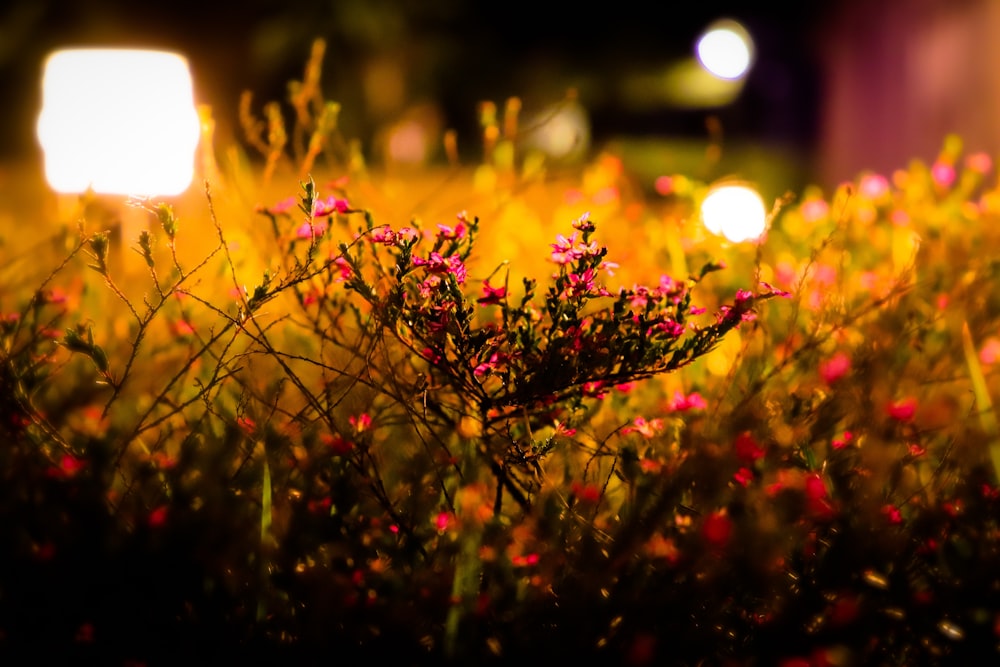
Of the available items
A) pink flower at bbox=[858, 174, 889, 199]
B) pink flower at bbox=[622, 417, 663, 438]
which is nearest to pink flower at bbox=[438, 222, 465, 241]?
pink flower at bbox=[622, 417, 663, 438]

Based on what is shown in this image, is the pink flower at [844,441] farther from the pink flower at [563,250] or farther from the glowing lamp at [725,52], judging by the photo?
the glowing lamp at [725,52]

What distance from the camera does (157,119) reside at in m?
4.09

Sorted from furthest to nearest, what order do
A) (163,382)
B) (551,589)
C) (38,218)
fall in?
(38,218) < (163,382) < (551,589)

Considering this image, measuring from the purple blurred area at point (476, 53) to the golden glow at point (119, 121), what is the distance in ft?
21.0

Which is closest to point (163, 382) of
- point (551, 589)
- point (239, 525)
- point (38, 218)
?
point (239, 525)

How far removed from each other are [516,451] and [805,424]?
2.05ft

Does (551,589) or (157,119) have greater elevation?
(157,119)

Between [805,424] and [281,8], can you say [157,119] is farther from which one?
[281,8]

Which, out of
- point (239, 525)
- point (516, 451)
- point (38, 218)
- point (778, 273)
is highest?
point (38, 218)

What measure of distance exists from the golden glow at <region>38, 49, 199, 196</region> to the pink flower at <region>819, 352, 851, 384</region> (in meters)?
2.72

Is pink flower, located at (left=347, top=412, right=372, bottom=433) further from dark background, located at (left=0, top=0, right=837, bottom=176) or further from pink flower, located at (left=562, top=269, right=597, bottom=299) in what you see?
dark background, located at (left=0, top=0, right=837, bottom=176)

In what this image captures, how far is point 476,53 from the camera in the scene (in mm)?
12711

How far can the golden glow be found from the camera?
Answer: 4.02m

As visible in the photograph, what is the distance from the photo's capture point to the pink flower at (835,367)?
2439 mm
